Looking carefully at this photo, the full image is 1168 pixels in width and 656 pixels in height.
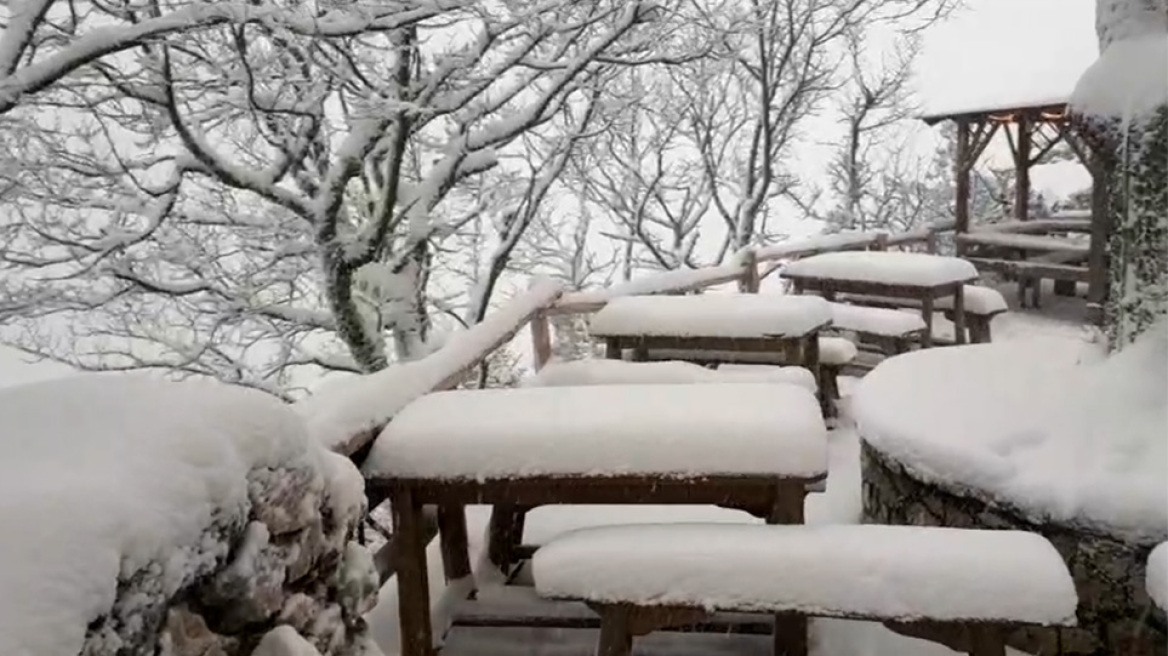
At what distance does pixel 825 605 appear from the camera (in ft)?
8.61

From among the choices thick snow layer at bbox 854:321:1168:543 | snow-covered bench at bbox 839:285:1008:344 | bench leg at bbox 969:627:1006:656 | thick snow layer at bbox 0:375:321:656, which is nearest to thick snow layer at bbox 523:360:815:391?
thick snow layer at bbox 854:321:1168:543

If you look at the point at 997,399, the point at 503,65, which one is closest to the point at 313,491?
the point at 997,399

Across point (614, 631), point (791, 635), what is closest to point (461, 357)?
point (614, 631)

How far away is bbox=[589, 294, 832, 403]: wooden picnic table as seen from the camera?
593 centimetres

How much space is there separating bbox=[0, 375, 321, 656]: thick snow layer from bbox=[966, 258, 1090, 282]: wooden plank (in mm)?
10037

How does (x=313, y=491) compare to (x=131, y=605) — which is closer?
(x=131, y=605)

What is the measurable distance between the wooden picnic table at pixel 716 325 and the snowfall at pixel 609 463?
0.71 m

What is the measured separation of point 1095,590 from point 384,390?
261 cm

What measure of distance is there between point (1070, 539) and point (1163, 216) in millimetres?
1395

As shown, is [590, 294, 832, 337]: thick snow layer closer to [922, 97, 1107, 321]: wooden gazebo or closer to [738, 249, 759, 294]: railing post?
[738, 249, 759, 294]: railing post

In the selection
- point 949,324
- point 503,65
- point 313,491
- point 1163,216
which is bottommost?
point 949,324

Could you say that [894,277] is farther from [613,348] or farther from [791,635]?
[791,635]

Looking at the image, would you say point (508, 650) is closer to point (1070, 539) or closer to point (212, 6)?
point (1070, 539)

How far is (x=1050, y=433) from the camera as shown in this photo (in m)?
3.72
